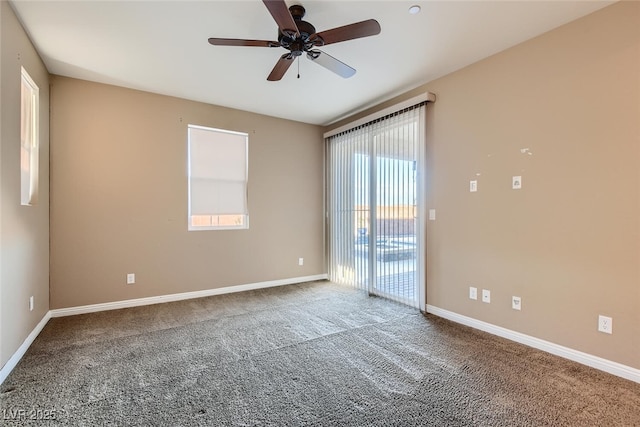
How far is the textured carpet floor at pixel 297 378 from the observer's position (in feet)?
5.68

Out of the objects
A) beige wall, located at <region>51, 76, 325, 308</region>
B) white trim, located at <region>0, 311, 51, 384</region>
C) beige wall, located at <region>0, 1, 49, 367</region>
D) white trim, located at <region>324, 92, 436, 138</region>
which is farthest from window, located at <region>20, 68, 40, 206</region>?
white trim, located at <region>324, 92, 436, 138</region>

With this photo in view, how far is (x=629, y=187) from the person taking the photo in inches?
82.7

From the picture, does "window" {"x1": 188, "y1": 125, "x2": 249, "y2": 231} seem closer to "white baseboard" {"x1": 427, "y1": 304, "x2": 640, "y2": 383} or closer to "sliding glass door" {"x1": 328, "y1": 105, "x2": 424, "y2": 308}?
"sliding glass door" {"x1": 328, "y1": 105, "x2": 424, "y2": 308}

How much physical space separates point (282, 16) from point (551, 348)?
3.30m

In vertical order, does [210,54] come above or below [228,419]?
above

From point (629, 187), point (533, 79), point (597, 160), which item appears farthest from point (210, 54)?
point (629, 187)

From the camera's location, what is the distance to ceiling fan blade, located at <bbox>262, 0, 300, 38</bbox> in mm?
1699

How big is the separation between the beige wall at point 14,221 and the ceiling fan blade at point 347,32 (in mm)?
2266

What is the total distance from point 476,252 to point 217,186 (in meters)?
3.46

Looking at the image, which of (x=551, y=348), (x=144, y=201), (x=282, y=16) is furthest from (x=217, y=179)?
(x=551, y=348)

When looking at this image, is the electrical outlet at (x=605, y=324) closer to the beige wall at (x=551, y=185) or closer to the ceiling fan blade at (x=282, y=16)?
the beige wall at (x=551, y=185)

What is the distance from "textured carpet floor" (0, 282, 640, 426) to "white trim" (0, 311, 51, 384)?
43 mm

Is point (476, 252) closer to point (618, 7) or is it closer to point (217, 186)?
point (618, 7)

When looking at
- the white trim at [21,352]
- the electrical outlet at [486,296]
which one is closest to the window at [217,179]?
the white trim at [21,352]
